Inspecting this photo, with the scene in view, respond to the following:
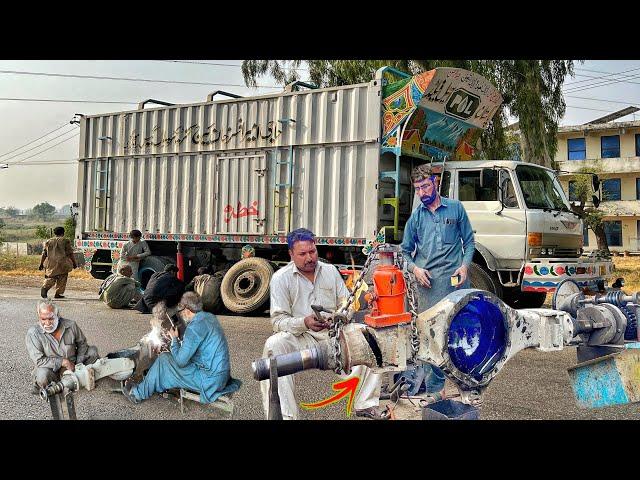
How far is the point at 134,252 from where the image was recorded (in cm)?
453

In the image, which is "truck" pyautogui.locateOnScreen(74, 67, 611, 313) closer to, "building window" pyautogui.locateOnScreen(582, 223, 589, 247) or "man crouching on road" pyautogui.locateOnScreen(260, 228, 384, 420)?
"building window" pyautogui.locateOnScreen(582, 223, 589, 247)

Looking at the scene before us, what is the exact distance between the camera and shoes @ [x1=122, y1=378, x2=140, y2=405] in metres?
2.92

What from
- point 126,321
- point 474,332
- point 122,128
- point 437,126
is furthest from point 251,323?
point 437,126

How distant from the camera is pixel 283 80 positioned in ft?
15.9

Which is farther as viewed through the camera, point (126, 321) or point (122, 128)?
point (122, 128)

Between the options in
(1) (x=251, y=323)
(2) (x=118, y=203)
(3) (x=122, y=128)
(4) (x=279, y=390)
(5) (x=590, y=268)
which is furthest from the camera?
(2) (x=118, y=203)

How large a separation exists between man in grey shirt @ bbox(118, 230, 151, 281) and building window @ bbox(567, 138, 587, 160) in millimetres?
3616

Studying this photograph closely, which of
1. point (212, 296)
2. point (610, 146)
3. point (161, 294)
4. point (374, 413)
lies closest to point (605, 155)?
point (610, 146)

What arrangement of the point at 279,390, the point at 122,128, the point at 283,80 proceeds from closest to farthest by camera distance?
the point at 279,390 < the point at 122,128 < the point at 283,80

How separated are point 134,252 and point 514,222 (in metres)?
3.13

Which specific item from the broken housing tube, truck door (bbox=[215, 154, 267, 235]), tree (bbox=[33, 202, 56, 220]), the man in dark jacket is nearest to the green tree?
tree (bbox=[33, 202, 56, 220])

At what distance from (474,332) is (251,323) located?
4.23 feet

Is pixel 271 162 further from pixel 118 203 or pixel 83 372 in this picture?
pixel 83 372

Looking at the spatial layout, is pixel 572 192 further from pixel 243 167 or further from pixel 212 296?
pixel 212 296
